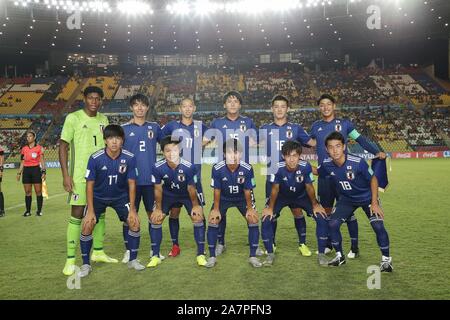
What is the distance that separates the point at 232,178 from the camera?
5441 mm

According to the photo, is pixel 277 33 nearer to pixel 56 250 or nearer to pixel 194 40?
pixel 194 40

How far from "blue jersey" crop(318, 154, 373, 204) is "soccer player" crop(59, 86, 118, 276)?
3.18 metres

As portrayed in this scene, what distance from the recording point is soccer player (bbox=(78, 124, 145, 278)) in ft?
16.3

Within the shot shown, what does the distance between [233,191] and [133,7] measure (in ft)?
98.9

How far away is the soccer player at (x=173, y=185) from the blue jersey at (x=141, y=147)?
0.65ft

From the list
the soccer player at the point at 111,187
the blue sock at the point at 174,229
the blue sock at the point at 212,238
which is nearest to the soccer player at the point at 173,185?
the blue sock at the point at 212,238

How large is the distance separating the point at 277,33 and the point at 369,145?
3898 centimetres

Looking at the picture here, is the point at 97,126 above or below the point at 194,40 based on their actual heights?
below

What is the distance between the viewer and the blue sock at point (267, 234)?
5.46 m

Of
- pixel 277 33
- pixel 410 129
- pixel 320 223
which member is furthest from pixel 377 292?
pixel 277 33

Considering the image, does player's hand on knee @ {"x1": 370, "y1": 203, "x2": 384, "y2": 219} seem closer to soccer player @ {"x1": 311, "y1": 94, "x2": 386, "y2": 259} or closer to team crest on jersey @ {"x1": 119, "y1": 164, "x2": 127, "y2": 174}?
soccer player @ {"x1": 311, "y1": 94, "x2": 386, "y2": 259}

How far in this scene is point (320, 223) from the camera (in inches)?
213

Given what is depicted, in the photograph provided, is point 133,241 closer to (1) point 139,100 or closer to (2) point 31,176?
(1) point 139,100

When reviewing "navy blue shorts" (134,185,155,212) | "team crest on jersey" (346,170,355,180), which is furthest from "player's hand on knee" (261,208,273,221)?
"navy blue shorts" (134,185,155,212)
